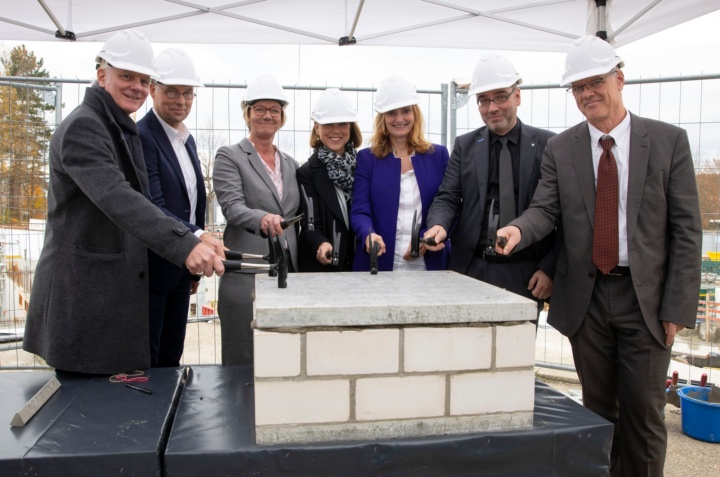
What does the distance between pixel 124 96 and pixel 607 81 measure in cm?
204

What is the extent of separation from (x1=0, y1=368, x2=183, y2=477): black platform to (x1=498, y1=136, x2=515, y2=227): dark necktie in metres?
1.67

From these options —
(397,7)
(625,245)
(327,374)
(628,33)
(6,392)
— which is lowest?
(6,392)

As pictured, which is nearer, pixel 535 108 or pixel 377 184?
pixel 377 184

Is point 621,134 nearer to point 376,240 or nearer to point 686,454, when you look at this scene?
point 376,240

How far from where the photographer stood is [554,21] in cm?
514

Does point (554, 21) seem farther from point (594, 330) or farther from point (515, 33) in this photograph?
point (594, 330)

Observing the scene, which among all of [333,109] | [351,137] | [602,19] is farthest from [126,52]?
[602,19]

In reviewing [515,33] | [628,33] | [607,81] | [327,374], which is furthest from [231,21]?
[327,374]

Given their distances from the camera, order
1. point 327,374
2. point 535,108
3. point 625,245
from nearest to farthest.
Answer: point 327,374
point 625,245
point 535,108

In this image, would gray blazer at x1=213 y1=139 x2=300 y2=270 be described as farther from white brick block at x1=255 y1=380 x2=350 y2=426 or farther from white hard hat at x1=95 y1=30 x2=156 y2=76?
A: white brick block at x1=255 y1=380 x2=350 y2=426

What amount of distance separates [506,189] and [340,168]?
0.94 meters

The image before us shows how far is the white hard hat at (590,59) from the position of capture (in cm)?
248

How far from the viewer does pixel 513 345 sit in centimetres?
175

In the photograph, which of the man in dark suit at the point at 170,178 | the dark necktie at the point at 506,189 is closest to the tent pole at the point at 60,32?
the man in dark suit at the point at 170,178
